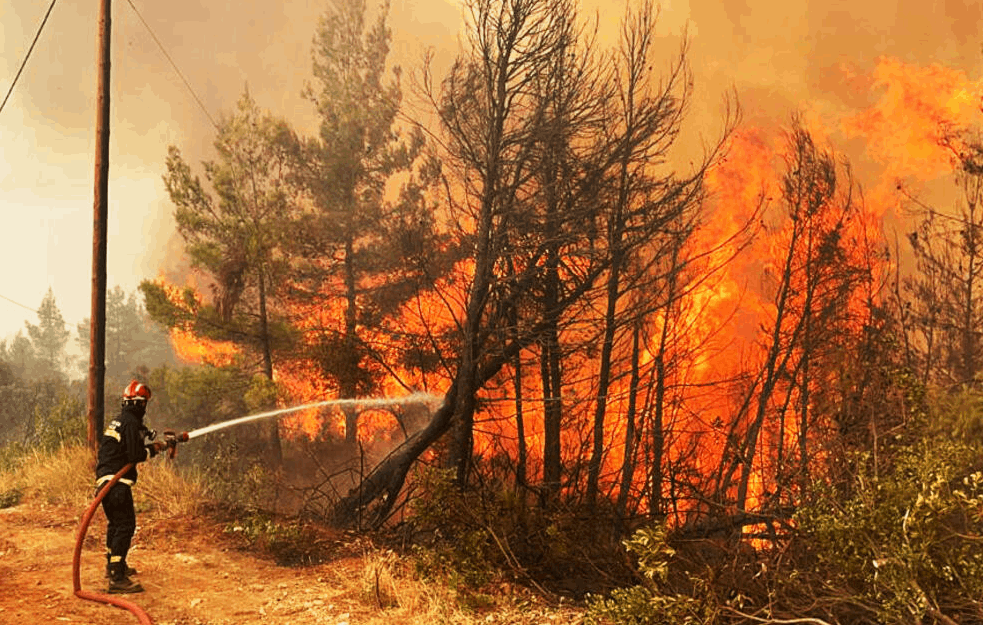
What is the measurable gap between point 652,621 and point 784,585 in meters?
1.25

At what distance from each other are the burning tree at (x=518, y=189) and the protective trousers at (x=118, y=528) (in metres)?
3.32

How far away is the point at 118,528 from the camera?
626 centimetres

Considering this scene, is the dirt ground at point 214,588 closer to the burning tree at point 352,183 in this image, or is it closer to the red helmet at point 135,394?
the red helmet at point 135,394

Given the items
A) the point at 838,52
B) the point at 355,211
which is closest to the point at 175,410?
the point at 355,211

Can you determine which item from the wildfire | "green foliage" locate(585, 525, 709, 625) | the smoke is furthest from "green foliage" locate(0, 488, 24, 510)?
the smoke

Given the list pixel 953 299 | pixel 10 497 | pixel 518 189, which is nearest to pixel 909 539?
pixel 518 189

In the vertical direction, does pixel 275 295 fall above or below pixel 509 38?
below

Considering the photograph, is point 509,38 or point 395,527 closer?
point 395,527

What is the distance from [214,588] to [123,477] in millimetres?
1362

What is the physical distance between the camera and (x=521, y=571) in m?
6.93

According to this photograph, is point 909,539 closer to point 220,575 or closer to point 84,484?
point 220,575

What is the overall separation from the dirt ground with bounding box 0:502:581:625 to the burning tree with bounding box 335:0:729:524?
2.04 meters

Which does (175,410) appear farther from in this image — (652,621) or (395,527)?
(652,621)

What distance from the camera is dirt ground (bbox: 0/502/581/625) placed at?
5809 mm
